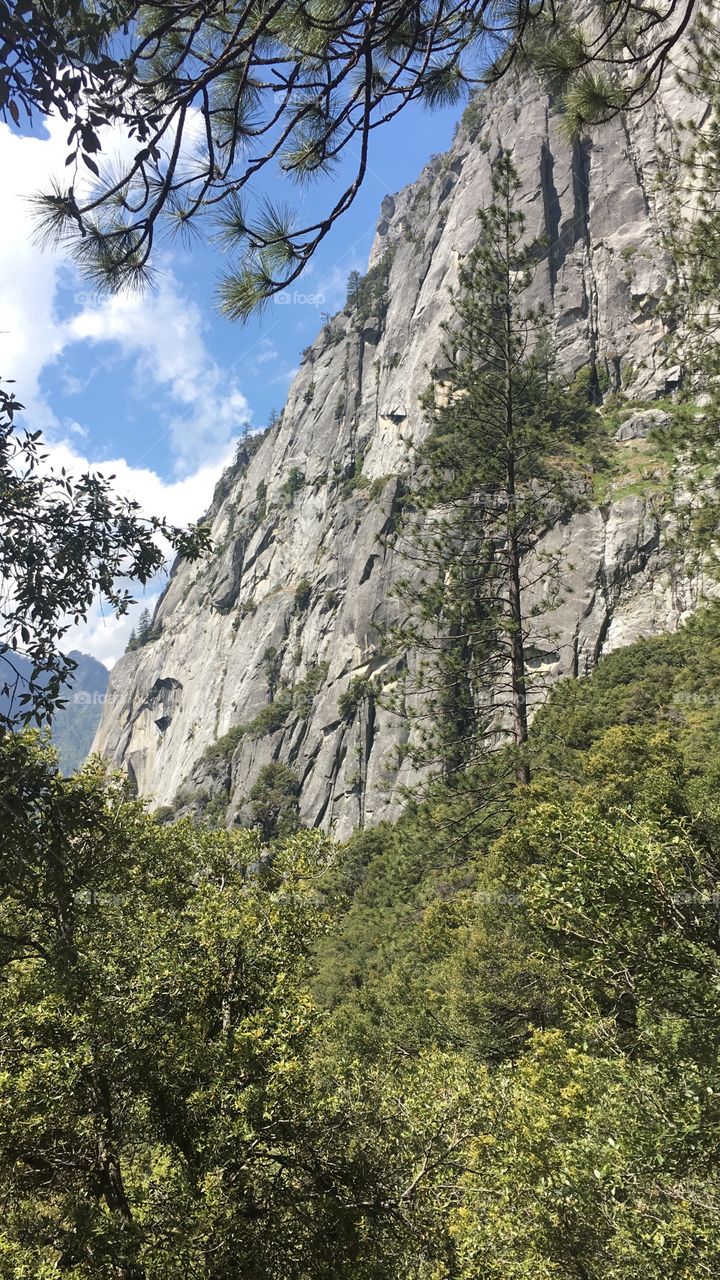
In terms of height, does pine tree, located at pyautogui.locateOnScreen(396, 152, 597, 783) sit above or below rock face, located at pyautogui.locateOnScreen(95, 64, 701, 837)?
below

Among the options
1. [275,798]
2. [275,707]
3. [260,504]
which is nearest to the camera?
[275,798]

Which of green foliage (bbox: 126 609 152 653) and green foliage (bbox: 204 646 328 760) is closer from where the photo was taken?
green foliage (bbox: 204 646 328 760)

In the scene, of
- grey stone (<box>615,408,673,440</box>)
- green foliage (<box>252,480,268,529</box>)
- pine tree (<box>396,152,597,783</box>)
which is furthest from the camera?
green foliage (<box>252,480,268,529</box>)

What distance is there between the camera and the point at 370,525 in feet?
198

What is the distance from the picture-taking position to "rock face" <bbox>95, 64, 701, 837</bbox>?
4241 centimetres

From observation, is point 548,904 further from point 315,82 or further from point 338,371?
point 338,371

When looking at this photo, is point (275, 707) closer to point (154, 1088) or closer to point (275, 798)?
point (275, 798)

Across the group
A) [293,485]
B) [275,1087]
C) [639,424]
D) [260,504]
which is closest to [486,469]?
[275,1087]

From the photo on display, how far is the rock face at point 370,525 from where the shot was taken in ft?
139

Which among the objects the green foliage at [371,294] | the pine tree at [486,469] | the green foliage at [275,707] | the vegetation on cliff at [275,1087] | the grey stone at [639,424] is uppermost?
the green foliage at [371,294]

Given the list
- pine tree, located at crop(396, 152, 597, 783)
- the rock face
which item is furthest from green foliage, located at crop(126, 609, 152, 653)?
pine tree, located at crop(396, 152, 597, 783)

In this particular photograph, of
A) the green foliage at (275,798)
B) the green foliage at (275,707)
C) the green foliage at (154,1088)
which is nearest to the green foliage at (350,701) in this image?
the green foliage at (275,707)

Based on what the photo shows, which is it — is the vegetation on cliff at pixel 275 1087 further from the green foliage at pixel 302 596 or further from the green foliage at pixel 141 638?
the green foliage at pixel 141 638

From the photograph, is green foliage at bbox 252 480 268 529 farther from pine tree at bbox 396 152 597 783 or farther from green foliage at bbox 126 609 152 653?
pine tree at bbox 396 152 597 783
